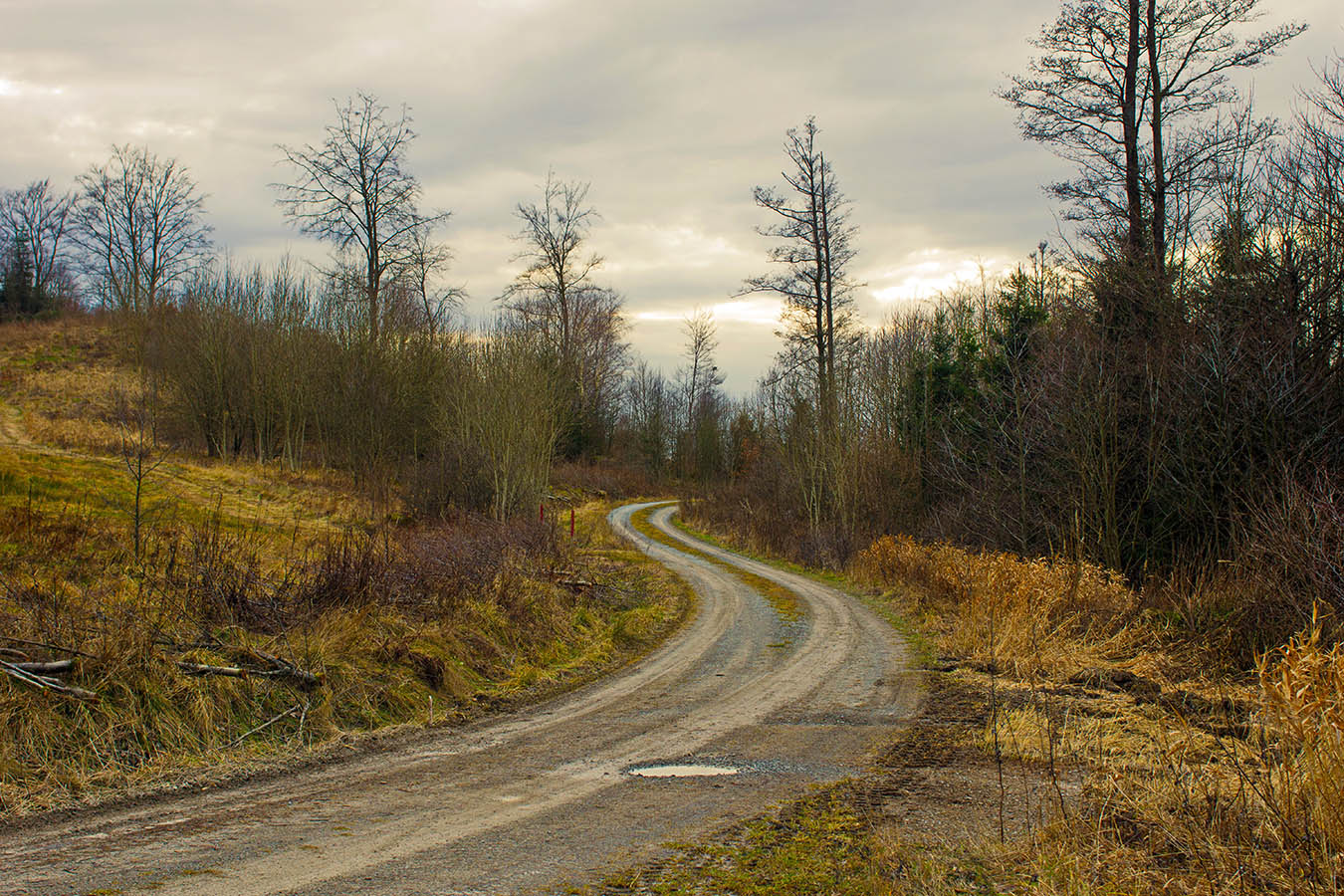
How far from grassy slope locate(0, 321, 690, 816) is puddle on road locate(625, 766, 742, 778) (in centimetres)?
272

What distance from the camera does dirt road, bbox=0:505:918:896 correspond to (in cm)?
455

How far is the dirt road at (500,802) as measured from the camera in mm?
4555

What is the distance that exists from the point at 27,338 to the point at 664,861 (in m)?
56.0

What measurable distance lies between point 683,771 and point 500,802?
1574 millimetres

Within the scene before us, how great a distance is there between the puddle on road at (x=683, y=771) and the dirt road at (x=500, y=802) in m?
0.10

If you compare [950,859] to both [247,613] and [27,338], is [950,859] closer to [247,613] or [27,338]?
[247,613]

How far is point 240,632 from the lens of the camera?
8109 mm

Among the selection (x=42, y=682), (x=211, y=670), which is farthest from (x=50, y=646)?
(x=211, y=670)

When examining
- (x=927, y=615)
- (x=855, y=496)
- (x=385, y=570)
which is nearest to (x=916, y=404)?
(x=855, y=496)

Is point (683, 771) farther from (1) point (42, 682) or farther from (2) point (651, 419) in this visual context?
(2) point (651, 419)

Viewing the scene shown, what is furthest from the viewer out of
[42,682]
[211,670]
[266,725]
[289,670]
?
[289,670]

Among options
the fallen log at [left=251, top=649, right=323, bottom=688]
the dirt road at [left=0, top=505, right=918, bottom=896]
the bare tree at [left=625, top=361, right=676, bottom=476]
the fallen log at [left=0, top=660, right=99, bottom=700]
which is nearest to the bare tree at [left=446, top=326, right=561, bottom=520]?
the dirt road at [left=0, top=505, right=918, bottom=896]

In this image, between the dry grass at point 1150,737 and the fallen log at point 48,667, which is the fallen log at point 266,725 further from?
the dry grass at point 1150,737

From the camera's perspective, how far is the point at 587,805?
5.82m
